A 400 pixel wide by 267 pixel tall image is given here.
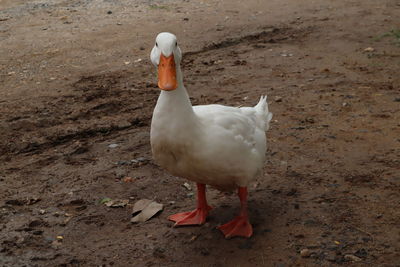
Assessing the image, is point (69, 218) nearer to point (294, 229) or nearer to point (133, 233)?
point (133, 233)

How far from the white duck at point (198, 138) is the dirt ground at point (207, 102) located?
0.50 metres

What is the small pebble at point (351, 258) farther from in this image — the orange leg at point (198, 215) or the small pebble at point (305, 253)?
the orange leg at point (198, 215)

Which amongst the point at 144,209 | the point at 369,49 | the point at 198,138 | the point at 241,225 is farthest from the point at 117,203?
the point at 369,49

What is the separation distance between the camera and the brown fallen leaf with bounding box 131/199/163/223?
3.90 m

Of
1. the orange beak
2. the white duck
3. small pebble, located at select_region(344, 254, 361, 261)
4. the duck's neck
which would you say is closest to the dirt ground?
small pebble, located at select_region(344, 254, 361, 261)

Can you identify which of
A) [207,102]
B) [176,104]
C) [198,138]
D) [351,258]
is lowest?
[351,258]

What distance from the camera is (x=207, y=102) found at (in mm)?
6023

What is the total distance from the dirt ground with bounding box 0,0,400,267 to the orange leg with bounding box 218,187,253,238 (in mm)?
69

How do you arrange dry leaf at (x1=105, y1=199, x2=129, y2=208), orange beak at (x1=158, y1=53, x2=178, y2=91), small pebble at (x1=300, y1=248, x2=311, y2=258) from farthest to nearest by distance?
1. dry leaf at (x1=105, y1=199, x2=129, y2=208)
2. small pebble at (x1=300, y1=248, x2=311, y2=258)
3. orange beak at (x1=158, y1=53, x2=178, y2=91)

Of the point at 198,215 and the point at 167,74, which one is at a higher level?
the point at 167,74

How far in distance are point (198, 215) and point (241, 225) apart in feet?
1.23

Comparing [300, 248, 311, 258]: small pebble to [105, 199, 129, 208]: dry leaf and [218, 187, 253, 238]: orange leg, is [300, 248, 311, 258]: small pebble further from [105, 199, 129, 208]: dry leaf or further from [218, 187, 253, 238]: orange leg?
[105, 199, 129, 208]: dry leaf

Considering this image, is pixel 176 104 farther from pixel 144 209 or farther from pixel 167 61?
pixel 144 209

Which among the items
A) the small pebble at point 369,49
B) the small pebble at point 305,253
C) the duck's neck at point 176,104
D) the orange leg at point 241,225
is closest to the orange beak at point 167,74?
the duck's neck at point 176,104
